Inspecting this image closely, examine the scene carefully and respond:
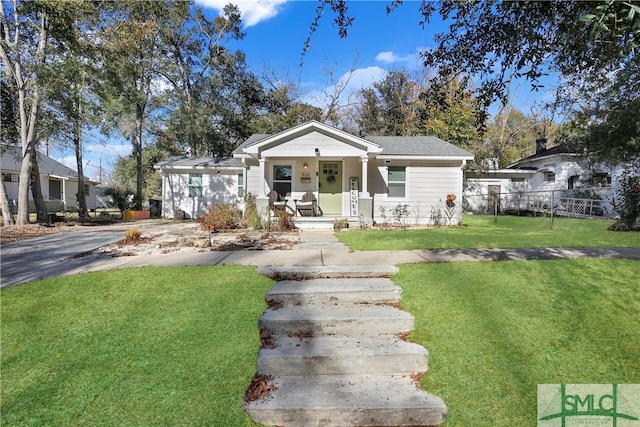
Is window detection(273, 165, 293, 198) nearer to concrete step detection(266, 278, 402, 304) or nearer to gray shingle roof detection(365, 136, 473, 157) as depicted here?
gray shingle roof detection(365, 136, 473, 157)

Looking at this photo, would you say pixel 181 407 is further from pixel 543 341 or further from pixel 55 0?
pixel 55 0

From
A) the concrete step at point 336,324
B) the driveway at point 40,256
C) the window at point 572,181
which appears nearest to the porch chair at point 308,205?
A: the driveway at point 40,256

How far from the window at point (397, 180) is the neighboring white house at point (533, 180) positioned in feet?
Answer: 27.9

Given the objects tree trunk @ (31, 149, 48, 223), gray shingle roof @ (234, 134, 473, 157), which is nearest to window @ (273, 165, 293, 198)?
gray shingle roof @ (234, 134, 473, 157)

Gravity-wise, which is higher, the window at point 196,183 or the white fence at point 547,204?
the window at point 196,183

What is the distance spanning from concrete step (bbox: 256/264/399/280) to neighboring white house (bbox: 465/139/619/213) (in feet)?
55.8

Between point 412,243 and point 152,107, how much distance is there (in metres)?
19.2

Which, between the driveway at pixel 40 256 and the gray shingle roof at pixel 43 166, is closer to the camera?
the driveway at pixel 40 256

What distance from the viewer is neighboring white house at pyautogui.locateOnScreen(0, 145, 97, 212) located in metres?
22.1

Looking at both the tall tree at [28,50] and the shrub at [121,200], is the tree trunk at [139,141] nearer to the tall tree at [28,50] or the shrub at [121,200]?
the shrub at [121,200]

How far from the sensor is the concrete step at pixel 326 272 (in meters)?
4.75

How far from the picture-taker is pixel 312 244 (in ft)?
25.3

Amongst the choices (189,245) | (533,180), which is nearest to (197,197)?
(189,245)

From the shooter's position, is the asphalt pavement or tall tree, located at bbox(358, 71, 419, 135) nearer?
the asphalt pavement
